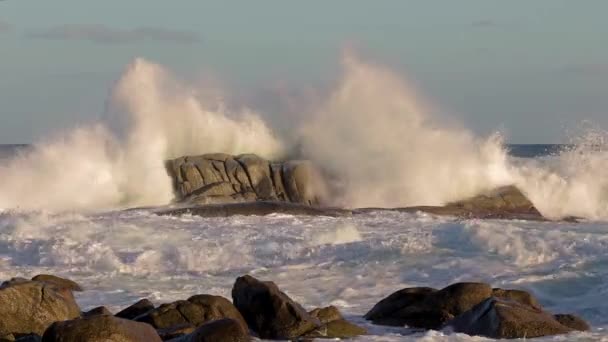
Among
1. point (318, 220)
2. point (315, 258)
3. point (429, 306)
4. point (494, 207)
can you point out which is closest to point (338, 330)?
point (429, 306)

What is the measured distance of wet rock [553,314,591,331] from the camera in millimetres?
9727

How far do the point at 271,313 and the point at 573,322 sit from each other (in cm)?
275

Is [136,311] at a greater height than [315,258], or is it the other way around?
[315,258]

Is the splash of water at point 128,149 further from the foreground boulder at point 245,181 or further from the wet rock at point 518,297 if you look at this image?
the wet rock at point 518,297

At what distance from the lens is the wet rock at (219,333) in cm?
827

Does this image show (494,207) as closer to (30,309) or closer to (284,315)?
(284,315)

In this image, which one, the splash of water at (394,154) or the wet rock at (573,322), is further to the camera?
the splash of water at (394,154)

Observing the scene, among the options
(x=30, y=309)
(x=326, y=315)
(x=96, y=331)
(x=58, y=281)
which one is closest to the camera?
(x=96, y=331)

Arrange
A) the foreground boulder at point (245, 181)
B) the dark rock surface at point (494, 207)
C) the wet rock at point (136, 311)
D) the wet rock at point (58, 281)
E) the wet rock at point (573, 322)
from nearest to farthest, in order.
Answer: the wet rock at point (573, 322) → the wet rock at point (136, 311) → the wet rock at point (58, 281) → the dark rock surface at point (494, 207) → the foreground boulder at point (245, 181)

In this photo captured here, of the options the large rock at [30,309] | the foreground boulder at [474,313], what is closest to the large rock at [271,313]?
the foreground boulder at [474,313]

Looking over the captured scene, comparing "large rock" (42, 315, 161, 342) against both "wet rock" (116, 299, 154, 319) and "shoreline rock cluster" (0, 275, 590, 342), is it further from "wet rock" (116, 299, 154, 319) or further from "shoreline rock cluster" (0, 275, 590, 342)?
"wet rock" (116, 299, 154, 319)

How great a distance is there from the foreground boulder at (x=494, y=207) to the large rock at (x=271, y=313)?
12.2 m

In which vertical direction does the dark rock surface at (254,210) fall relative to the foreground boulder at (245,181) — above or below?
below

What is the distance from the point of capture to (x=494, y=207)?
23.5 m
